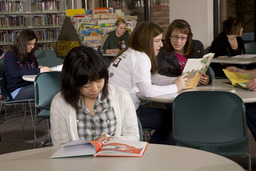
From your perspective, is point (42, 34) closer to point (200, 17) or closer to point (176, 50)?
point (200, 17)

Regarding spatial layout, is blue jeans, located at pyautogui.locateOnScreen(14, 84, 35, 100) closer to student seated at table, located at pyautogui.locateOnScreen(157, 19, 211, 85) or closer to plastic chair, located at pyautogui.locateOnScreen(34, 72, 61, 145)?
plastic chair, located at pyautogui.locateOnScreen(34, 72, 61, 145)

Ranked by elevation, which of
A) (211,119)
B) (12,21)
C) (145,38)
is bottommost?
(211,119)

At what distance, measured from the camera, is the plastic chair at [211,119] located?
2.31 metres

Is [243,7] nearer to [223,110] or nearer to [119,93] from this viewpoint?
[223,110]

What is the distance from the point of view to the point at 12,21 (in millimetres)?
9406

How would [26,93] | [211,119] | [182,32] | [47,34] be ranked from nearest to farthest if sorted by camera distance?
[211,119] → [182,32] → [26,93] → [47,34]

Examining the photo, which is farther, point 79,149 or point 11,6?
point 11,6

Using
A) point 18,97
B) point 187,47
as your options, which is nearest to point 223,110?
point 187,47

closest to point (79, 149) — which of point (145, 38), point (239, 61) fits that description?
point (145, 38)

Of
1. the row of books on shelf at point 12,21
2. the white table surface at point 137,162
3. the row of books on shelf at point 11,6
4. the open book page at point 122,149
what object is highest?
the row of books on shelf at point 11,6

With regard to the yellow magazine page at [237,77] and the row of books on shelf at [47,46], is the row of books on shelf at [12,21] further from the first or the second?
the yellow magazine page at [237,77]

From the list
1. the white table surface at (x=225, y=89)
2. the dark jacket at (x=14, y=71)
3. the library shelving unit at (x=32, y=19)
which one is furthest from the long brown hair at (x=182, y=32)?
the library shelving unit at (x=32, y=19)

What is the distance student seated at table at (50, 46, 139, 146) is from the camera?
190 cm

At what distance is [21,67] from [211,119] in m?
2.90
